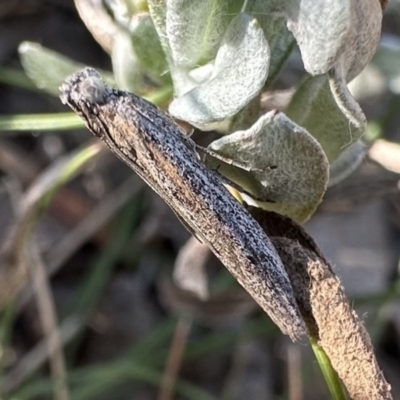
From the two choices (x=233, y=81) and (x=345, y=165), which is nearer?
(x=233, y=81)

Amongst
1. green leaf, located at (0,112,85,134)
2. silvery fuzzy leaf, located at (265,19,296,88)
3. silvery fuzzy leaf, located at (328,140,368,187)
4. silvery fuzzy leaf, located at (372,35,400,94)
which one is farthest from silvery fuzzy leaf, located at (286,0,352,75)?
silvery fuzzy leaf, located at (372,35,400,94)

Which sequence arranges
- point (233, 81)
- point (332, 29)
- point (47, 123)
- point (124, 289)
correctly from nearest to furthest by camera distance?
point (332, 29) → point (233, 81) → point (47, 123) → point (124, 289)

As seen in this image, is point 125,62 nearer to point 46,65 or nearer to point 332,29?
point 46,65

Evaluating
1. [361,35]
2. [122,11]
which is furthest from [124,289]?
[361,35]

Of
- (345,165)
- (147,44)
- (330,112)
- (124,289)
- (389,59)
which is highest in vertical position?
(147,44)

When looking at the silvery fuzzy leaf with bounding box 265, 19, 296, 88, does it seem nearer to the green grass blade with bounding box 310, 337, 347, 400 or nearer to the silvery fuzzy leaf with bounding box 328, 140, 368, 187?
the silvery fuzzy leaf with bounding box 328, 140, 368, 187

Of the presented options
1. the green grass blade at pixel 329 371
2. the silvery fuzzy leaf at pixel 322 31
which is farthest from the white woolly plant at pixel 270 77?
the green grass blade at pixel 329 371

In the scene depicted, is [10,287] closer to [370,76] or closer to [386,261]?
[370,76]

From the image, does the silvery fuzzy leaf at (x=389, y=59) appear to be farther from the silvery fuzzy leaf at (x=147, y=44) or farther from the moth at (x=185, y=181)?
the moth at (x=185, y=181)
